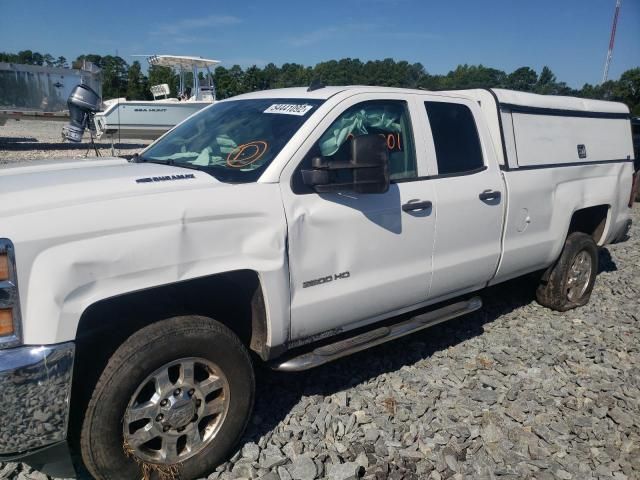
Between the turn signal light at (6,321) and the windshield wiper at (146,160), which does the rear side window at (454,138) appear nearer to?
the windshield wiper at (146,160)

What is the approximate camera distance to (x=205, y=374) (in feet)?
8.93

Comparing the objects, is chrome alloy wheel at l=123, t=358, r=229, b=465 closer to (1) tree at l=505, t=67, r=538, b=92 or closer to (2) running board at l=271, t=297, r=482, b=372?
(2) running board at l=271, t=297, r=482, b=372

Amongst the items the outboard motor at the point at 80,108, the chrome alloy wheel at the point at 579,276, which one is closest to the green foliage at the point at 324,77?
the outboard motor at the point at 80,108

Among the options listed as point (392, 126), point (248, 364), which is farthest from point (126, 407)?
point (392, 126)

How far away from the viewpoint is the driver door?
2865mm

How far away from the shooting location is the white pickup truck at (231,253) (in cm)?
214

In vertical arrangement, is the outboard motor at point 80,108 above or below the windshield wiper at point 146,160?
above

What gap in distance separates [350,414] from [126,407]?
149cm

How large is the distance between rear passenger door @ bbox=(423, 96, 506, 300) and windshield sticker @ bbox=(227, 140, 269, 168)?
3.87ft

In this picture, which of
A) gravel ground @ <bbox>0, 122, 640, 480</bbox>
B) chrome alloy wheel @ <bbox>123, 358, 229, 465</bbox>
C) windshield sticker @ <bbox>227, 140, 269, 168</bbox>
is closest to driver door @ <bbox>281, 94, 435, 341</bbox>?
windshield sticker @ <bbox>227, 140, 269, 168</bbox>

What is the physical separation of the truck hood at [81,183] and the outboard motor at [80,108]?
19.2 ft

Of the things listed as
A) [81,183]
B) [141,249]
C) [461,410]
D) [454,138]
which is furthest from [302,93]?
[461,410]

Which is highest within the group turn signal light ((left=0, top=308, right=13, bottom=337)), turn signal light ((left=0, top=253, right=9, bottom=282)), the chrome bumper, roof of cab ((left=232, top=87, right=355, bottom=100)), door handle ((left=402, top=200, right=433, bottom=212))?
roof of cab ((left=232, top=87, right=355, bottom=100))

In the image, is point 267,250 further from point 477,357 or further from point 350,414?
point 477,357
